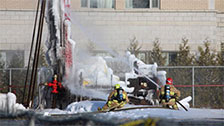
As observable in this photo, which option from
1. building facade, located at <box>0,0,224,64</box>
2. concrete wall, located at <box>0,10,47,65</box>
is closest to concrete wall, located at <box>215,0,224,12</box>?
building facade, located at <box>0,0,224,64</box>

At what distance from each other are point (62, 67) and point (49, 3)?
2.09m

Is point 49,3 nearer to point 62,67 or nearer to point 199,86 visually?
point 62,67

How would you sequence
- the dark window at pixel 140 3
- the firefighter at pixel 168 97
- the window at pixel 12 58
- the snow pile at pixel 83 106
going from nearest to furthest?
the firefighter at pixel 168 97 → the snow pile at pixel 83 106 → the window at pixel 12 58 → the dark window at pixel 140 3

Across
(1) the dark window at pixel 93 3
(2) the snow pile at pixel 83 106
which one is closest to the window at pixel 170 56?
(1) the dark window at pixel 93 3

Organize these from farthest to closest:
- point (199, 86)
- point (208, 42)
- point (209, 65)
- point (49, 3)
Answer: point (208, 42), point (209, 65), point (199, 86), point (49, 3)

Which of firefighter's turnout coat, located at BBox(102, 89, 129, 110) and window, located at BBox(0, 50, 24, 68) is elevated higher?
window, located at BBox(0, 50, 24, 68)

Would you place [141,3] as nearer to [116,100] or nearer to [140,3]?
[140,3]

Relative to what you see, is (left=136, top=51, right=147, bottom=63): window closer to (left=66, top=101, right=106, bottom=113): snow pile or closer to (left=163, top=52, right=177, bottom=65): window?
(left=163, top=52, right=177, bottom=65): window

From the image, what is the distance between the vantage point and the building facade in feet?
73.4

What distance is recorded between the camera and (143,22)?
74.3ft

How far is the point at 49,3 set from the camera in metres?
14.7

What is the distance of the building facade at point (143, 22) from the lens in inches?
881

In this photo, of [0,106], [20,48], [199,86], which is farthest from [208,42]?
[0,106]

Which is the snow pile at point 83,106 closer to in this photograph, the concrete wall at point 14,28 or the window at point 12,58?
the window at point 12,58
